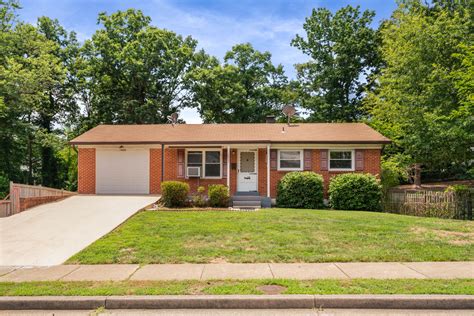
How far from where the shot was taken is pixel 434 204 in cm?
1412

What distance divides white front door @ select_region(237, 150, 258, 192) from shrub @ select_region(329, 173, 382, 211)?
404 centimetres

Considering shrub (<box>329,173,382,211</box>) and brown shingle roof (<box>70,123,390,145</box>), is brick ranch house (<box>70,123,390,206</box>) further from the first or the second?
shrub (<box>329,173,382,211</box>)

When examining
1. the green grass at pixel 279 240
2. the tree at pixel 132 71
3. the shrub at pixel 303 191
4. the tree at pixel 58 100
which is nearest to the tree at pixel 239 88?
the tree at pixel 132 71

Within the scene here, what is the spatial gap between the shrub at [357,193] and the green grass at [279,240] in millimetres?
3326

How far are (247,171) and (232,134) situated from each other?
2274mm

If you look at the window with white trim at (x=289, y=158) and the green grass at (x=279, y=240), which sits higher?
the window with white trim at (x=289, y=158)

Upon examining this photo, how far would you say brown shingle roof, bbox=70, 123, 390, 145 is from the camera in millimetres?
16938

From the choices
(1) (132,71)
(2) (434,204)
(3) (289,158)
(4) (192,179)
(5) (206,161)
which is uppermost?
(1) (132,71)

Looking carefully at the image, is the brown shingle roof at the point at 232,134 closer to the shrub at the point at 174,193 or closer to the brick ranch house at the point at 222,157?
the brick ranch house at the point at 222,157

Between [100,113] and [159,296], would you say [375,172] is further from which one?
[100,113]

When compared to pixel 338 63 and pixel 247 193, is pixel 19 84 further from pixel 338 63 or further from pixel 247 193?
pixel 338 63

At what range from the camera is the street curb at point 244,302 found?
16.0ft

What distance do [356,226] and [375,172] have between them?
7.63 metres

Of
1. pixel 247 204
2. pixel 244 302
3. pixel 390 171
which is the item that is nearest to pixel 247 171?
pixel 247 204
